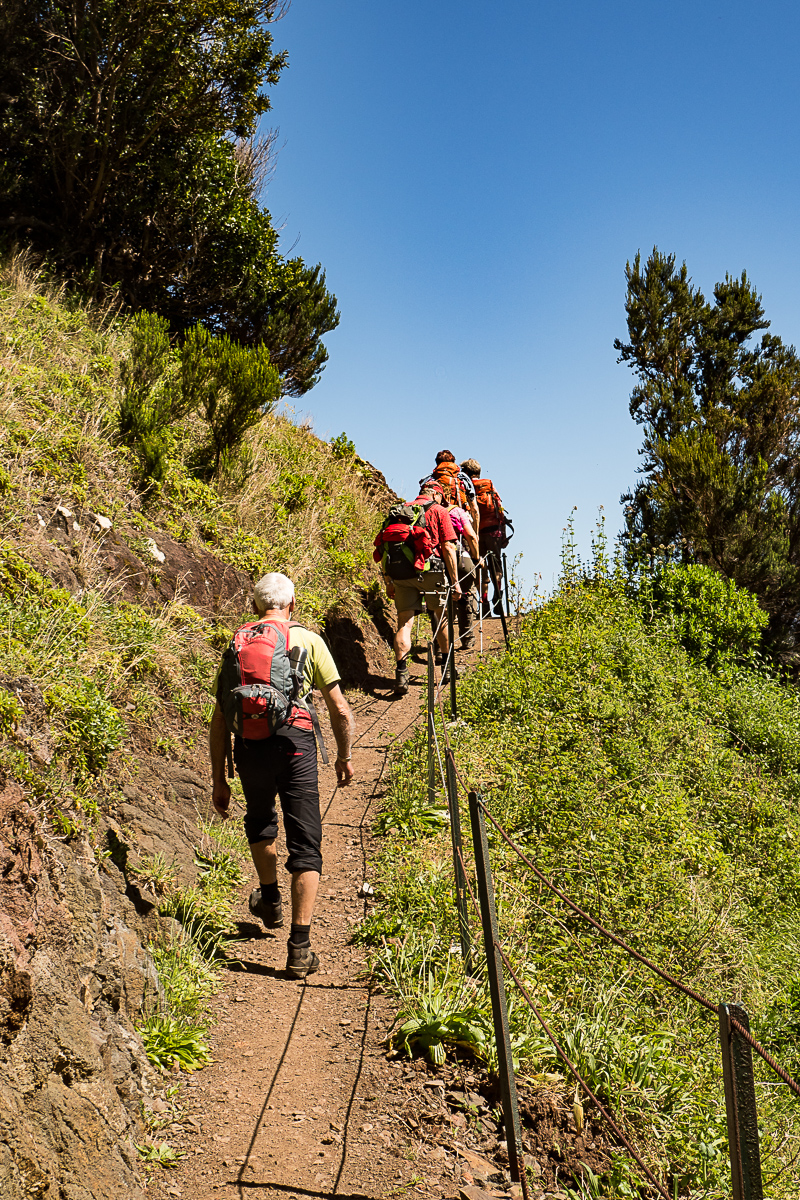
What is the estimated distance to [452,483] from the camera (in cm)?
1031

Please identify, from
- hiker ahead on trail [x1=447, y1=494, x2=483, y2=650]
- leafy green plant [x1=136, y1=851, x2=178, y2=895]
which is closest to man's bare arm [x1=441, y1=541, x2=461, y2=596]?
hiker ahead on trail [x1=447, y1=494, x2=483, y2=650]

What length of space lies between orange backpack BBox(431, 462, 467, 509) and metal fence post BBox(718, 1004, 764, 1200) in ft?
28.9

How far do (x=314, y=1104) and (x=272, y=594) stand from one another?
7.62 feet

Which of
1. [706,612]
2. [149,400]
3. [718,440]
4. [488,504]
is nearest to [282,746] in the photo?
[149,400]

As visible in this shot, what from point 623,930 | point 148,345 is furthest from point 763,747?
point 148,345

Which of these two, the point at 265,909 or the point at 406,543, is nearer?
the point at 265,909

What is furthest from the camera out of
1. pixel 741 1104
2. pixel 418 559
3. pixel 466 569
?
pixel 466 569

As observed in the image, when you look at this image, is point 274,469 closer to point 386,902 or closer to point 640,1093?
point 386,902

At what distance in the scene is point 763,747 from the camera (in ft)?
32.6

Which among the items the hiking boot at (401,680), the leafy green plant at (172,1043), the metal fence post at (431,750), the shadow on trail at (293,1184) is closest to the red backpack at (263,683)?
the leafy green plant at (172,1043)

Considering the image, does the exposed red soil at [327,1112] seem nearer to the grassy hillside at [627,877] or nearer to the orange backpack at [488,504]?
the grassy hillside at [627,877]

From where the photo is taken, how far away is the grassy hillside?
3.60 metres

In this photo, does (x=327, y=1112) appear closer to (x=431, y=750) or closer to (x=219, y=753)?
(x=219, y=753)

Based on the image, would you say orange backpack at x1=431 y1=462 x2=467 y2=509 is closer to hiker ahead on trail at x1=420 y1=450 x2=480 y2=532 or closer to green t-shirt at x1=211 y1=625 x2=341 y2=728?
hiker ahead on trail at x1=420 y1=450 x2=480 y2=532
